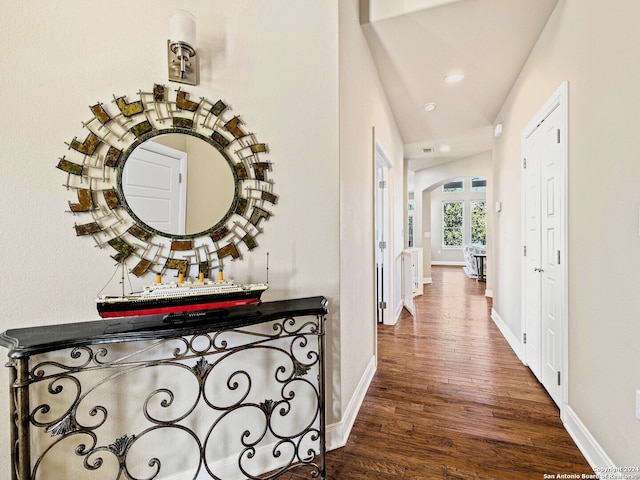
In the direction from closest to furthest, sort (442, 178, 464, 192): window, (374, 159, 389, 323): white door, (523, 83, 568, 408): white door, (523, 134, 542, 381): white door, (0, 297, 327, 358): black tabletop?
(0, 297, 327, 358): black tabletop → (523, 83, 568, 408): white door → (523, 134, 542, 381): white door → (374, 159, 389, 323): white door → (442, 178, 464, 192): window

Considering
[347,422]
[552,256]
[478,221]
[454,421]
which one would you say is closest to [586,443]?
[454,421]

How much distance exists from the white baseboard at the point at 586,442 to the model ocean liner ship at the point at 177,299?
1.88 metres

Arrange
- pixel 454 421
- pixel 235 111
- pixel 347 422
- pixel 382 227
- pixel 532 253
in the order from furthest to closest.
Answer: pixel 382 227 < pixel 532 253 < pixel 454 421 < pixel 347 422 < pixel 235 111

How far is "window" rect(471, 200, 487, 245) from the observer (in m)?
11.2

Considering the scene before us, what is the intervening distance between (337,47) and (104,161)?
1.37 meters

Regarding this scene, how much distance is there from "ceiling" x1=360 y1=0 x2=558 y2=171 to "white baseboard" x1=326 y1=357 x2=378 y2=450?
105 inches

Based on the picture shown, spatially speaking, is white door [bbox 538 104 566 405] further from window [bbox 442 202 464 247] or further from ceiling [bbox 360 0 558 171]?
window [bbox 442 202 464 247]

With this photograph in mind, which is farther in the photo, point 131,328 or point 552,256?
point 552,256

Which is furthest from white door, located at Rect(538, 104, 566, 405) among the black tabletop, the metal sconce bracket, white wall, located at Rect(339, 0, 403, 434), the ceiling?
the metal sconce bracket

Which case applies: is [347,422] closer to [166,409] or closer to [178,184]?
[166,409]

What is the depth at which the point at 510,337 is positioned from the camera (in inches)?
132

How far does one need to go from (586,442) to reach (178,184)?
254 cm

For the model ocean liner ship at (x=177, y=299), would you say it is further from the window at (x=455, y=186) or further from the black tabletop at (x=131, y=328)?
the window at (x=455, y=186)

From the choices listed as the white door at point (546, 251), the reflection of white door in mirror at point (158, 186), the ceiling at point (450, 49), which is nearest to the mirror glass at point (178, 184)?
the reflection of white door in mirror at point (158, 186)
